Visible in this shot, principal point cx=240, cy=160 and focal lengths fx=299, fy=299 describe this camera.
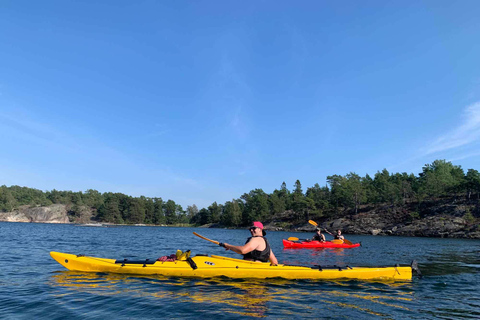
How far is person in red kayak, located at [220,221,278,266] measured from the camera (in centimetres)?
920

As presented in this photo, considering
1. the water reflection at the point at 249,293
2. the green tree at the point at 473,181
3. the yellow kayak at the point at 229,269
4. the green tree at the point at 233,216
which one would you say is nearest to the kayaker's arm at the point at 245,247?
the yellow kayak at the point at 229,269

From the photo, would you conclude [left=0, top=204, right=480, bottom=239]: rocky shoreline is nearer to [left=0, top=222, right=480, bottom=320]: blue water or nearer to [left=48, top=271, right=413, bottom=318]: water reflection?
[left=0, top=222, right=480, bottom=320]: blue water

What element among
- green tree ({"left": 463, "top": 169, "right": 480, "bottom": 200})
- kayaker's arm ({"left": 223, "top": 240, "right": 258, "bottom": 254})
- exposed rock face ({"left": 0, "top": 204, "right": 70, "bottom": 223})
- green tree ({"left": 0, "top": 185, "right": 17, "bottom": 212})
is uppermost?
green tree ({"left": 463, "top": 169, "right": 480, "bottom": 200})

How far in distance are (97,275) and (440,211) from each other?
242 feet

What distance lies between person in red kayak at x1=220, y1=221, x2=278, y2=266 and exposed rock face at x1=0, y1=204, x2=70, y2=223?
147924 millimetres

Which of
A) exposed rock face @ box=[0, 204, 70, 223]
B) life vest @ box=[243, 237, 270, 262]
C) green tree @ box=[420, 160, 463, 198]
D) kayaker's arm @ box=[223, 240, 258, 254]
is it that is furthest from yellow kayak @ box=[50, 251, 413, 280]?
exposed rock face @ box=[0, 204, 70, 223]

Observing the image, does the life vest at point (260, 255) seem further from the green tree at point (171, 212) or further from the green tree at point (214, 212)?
the green tree at point (171, 212)

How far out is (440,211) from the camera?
65062mm

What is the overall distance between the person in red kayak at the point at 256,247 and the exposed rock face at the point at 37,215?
148 meters

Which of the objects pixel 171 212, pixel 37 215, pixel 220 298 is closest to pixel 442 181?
pixel 220 298

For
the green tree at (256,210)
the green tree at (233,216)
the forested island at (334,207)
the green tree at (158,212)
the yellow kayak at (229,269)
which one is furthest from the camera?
the green tree at (158,212)

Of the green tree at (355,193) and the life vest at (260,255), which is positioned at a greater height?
the green tree at (355,193)

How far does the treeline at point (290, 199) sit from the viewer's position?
77.9m

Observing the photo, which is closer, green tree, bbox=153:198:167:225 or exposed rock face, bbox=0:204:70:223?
exposed rock face, bbox=0:204:70:223
